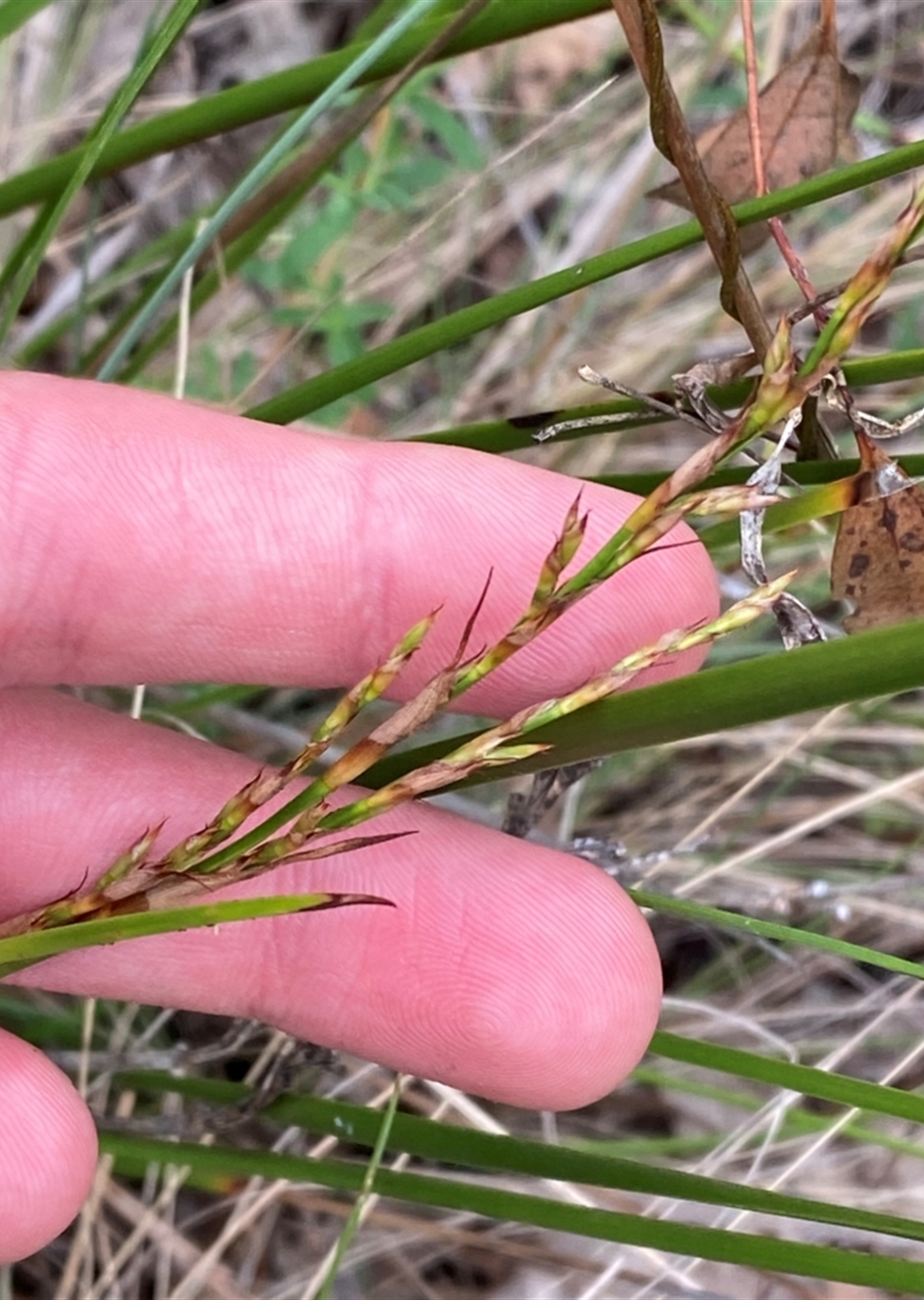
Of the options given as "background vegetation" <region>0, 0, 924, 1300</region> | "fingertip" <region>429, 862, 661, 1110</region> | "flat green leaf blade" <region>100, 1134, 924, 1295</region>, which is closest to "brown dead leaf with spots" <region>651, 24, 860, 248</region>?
"background vegetation" <region>0, 0, 924, 1300</region>

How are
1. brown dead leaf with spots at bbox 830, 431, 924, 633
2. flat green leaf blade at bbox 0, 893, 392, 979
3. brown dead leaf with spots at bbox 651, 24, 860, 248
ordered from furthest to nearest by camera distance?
brown dead leaf with spots at bbox 651, 24, 860, 248 → brown dead leaf with spots at bbox 830, 431, 924, 633 → flat green leaf blade at bbox 0, 893, 392, 979

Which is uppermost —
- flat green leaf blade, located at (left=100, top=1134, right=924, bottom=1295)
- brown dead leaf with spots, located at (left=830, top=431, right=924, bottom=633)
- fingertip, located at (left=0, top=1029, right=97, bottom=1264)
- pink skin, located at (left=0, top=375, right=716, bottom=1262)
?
brown dead leaf with spots, located at (left=830, top=431, right=924, bottom=633)

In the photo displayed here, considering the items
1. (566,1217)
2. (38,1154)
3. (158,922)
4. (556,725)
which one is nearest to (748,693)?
(556,725)

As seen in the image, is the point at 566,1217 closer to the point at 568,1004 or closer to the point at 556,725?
the point at 568,1004

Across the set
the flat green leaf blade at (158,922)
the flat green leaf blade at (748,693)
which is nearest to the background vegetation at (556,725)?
the flat green leaf blade at (748,693)

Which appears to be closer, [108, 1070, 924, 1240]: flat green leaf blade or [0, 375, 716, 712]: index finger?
[108, 1070, 924, 1240]: flat green leaf blade

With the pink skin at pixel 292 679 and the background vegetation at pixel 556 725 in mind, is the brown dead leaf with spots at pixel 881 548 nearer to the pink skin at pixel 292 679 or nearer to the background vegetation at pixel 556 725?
the background vegetation at pixel 556 725

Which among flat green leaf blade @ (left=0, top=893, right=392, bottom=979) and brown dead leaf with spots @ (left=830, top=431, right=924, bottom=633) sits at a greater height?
brown dead leaf with spots @ (left=830, top=431, right=924, bottom=633)

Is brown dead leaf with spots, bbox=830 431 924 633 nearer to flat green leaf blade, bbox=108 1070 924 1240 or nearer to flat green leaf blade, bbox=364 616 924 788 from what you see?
flat green leaf blade, bbox=364 616 924 788
